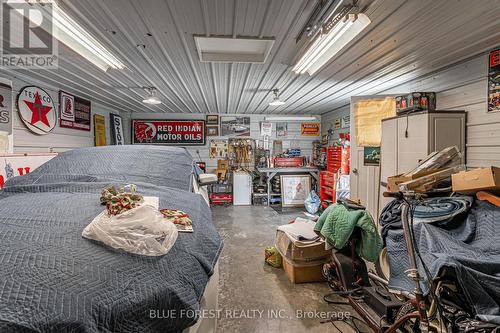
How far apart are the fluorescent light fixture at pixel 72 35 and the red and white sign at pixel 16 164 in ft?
5.62

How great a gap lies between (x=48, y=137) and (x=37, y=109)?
1.58ft

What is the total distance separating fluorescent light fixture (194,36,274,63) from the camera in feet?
7.79

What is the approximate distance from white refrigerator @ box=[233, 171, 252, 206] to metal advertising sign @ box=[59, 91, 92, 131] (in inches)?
145

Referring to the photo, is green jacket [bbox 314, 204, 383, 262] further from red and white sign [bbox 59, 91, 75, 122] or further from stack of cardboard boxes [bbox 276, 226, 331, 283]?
red and white sign [bbox 59, 91, 75, 122]

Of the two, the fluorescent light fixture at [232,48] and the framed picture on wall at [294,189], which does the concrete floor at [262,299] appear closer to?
the fluorescent light fixture at [232,48]

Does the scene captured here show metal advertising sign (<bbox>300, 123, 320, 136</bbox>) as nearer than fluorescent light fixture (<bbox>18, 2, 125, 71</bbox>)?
No

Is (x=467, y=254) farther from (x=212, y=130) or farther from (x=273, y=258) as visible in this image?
(x=212, y=130)

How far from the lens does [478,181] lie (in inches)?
79.2

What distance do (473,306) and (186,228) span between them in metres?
1.70

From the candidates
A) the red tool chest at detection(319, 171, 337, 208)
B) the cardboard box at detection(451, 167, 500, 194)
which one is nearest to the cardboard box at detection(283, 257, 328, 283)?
the cardboard box at detection(451, 167, 500, 194)

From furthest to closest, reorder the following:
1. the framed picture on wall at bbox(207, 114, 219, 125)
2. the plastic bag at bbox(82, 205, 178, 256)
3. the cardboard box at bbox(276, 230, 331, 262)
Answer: the framed picture on wall at bbox(207, 114, 219, 125) < the cardboard box at bbox(276, 230, 331, 262) < the plastic bag at bbox(82, 205, 178, 256)

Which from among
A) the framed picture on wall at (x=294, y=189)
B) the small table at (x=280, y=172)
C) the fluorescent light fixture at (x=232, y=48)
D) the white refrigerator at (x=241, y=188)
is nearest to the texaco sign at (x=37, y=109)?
the fluorescent light fixture at (x=232, y=48)

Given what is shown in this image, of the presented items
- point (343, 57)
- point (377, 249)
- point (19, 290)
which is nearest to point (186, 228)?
point (19, 290)

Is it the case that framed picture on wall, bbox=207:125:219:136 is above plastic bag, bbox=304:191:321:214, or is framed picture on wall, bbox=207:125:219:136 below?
above
